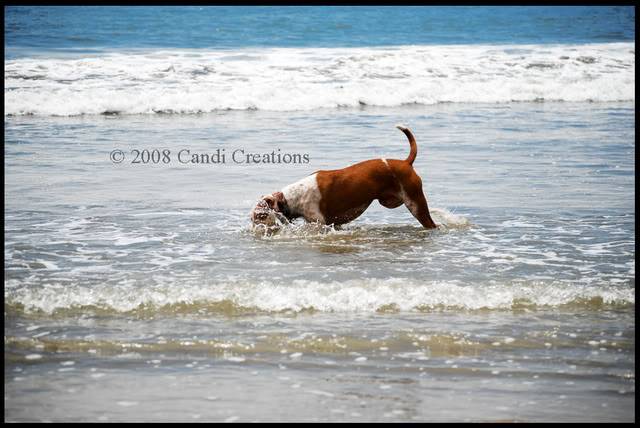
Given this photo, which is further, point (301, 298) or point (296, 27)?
point (296, 27)

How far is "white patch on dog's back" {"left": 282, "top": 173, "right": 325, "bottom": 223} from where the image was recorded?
7.12 m

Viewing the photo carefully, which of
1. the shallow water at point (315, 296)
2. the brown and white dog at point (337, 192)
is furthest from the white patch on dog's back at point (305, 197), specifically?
the shallow water at point (315, 296)

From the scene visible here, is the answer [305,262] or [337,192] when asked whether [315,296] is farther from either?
[337,192]

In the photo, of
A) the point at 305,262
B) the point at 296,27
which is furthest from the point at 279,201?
the point at 296,27

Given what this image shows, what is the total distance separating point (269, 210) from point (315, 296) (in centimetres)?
187

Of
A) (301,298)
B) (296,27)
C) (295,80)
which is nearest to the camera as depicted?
(301,298)

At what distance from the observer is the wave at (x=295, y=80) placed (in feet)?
53.0

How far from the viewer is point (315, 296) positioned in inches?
211

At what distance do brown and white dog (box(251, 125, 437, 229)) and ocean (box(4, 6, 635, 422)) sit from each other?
17cm

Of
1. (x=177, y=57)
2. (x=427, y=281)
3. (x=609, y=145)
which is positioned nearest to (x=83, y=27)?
(x=177, y=57)

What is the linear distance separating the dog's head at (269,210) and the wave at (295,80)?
9.06 meters

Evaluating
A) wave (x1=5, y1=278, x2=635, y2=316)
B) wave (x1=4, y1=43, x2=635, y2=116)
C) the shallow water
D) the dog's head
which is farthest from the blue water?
wave (x1=5, y1=278, x2=635, y2=316)

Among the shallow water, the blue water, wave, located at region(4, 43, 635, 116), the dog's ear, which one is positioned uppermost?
the blue water

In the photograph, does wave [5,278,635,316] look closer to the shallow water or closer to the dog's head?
the shallow water
